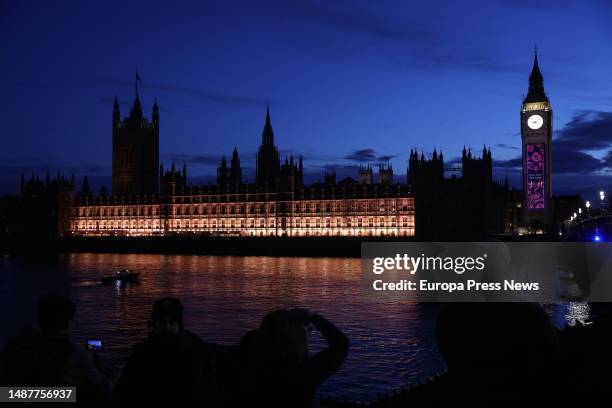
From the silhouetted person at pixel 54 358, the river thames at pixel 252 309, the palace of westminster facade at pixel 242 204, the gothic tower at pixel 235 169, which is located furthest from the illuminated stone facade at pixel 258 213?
the silhouetted person at pixel 54 358

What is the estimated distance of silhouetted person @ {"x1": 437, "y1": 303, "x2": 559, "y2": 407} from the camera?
2.65 m

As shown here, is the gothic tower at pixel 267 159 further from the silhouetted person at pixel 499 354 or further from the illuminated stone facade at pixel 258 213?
the silhouetted person at pixel 499 354

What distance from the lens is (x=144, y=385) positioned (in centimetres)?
333

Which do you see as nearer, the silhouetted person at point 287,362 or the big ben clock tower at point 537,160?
the silhouetted person at point 287,362

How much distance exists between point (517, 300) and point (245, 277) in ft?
126

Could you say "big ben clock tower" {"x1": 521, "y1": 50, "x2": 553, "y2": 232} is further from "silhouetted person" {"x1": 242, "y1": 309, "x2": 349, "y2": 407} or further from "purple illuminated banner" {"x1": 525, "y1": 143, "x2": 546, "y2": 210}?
"silhouetted person" {"x1": 242, "y1": 309, "x2": 349, "y2": 407}

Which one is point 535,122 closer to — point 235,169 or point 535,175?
point 535,175

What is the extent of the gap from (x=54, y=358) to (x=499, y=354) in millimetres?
2317

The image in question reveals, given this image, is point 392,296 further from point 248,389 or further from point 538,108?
point 538,108

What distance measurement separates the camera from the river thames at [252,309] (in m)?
16.4

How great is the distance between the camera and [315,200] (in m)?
75.7

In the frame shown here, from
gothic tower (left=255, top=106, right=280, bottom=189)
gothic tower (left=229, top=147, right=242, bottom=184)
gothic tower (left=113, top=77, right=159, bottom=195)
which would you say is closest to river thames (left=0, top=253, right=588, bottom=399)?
gothic tower (left=255, top=106, right=280, bottom=189)

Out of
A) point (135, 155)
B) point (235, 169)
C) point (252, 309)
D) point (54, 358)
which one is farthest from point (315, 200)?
point (54, 358)

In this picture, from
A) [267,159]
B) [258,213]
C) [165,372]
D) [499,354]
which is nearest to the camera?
[499,354]
